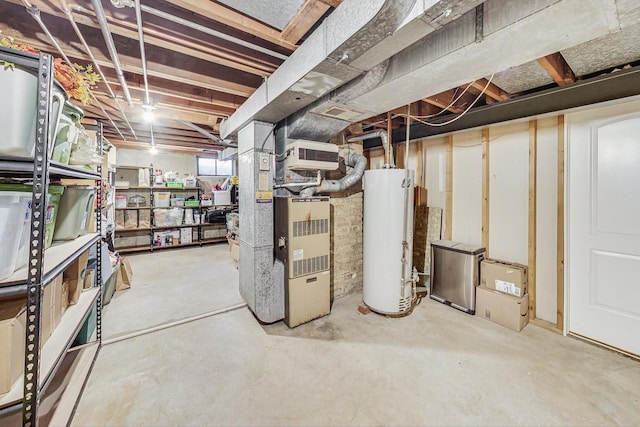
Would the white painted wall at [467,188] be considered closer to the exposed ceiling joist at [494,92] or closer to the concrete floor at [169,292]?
the exposed ceiling joist at [494,92]

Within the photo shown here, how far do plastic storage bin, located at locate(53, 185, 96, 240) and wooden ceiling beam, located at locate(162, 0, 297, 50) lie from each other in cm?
127

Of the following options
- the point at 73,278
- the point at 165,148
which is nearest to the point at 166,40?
the point at 73,278

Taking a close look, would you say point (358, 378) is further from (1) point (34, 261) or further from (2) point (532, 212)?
(2) point (532, 212)

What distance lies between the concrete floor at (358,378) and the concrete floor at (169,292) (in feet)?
1.25

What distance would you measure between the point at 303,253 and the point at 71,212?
1.83 meters

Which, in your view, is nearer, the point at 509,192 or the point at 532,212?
the point at 532,212

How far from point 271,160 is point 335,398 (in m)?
2.25

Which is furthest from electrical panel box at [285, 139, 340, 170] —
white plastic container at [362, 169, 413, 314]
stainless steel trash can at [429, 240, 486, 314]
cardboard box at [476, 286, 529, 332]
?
cardboard box at [476, 286, 529, 332]

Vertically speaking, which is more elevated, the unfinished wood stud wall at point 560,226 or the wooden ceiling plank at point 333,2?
the wooden ceiling plank at point 333,2

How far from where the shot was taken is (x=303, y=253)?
271 cm

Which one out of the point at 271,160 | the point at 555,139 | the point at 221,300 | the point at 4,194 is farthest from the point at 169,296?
the point at 555,139

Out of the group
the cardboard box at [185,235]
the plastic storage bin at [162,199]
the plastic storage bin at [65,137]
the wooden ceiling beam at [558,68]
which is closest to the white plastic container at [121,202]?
the plastic storage bin at [162,199]

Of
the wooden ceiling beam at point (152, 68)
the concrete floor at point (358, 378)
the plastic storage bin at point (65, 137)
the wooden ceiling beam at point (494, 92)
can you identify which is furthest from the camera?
the wooden ceiling beam at point (494, 92)

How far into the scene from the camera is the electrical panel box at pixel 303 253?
8.67 feet
